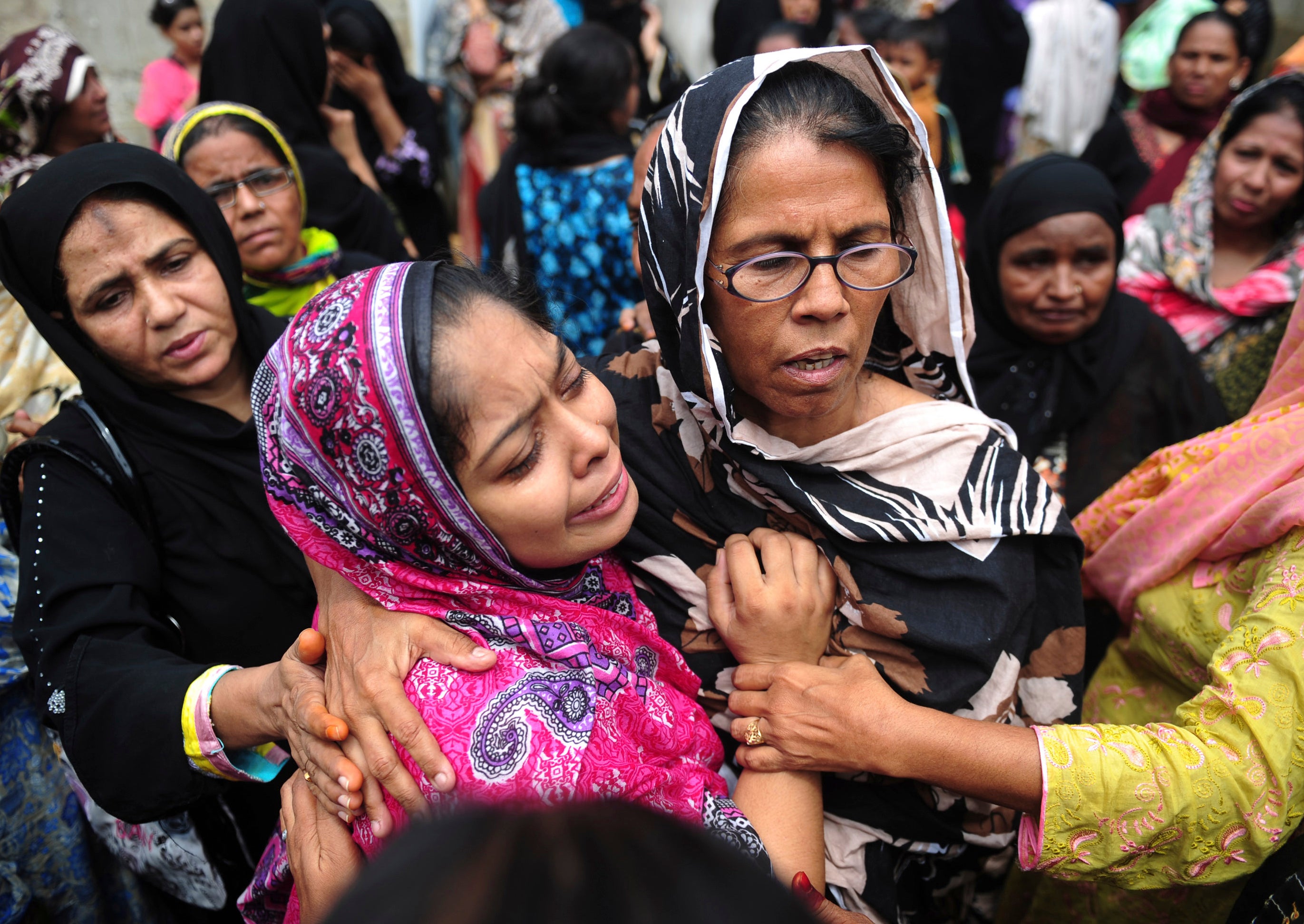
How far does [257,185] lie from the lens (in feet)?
9.47

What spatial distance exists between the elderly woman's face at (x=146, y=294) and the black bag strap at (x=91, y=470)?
173mm

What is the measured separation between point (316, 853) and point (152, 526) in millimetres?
929

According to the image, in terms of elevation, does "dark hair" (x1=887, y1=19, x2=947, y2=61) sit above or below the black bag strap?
above

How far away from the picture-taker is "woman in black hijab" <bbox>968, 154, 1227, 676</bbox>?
9.15 feet

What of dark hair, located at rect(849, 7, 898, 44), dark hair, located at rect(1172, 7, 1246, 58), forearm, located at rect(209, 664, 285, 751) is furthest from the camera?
dark hair, located at rect(849, 7, 898, 44)

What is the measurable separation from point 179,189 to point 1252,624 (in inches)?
96.6

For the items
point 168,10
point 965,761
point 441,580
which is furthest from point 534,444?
point 168,10

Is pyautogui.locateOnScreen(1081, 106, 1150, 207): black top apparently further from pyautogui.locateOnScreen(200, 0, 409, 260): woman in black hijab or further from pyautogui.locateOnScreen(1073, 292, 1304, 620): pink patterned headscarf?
pyautogui.locateOnScreen(200, 0, 409, 260): woman in black hijab

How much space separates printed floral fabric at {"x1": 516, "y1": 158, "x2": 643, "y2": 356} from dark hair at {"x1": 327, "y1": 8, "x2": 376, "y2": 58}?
1.43 metres

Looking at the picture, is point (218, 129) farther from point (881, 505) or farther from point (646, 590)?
point (881, 505)

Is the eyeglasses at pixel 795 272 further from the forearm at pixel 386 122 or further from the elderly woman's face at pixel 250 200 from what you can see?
the forearm at pixel 386 122

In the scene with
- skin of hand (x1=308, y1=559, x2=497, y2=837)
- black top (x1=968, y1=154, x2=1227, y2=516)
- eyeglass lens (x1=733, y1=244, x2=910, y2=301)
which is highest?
eyeglass lens (x1=733, y1=244, x2=910, y2=301)

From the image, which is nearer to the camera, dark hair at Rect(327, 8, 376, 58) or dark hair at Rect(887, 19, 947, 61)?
dark hair at Rect(327, 8, 376, 58)

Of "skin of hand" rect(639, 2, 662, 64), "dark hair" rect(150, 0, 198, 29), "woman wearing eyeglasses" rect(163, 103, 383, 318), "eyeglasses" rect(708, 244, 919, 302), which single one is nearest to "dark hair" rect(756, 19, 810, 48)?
"skin of hand" rect(639, 2, 662, 64)
